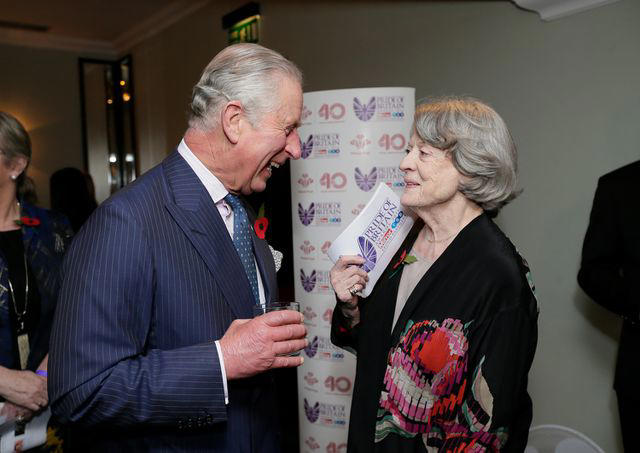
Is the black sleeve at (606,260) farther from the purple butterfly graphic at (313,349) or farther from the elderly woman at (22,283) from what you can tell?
the elderly woman at (22,283)

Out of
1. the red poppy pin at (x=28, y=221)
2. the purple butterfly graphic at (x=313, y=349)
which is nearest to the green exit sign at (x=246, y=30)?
the purple butterfly graphic at (x=313, y=349)

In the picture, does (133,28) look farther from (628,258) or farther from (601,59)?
(628,258)

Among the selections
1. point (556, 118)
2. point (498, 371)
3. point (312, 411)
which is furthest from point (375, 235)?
point (556, 118)

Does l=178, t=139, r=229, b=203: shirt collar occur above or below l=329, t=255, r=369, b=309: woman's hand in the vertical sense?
above

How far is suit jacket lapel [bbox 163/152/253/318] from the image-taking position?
4.34ft

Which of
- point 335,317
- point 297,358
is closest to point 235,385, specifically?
point 297,358

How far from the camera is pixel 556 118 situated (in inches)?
116

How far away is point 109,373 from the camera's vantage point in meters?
1.14

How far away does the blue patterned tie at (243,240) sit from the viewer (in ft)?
4.94

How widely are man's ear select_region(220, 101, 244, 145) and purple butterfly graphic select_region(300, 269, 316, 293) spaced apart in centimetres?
164

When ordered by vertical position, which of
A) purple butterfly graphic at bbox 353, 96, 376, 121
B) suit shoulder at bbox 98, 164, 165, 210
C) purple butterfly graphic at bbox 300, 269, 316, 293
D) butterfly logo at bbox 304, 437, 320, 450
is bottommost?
butterfly logo at bbox 304, 437, 320, 450

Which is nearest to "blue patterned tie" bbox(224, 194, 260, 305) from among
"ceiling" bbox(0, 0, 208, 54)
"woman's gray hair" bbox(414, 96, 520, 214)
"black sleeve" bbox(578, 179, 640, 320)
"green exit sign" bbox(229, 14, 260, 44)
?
"woman's gray hair" bbox(414, 96, 520, 214)

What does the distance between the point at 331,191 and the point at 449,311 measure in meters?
1.50

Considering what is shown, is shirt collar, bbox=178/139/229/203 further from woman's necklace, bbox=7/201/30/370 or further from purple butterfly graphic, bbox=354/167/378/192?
purple butterfly graphic, bbox=354/167/378/192
